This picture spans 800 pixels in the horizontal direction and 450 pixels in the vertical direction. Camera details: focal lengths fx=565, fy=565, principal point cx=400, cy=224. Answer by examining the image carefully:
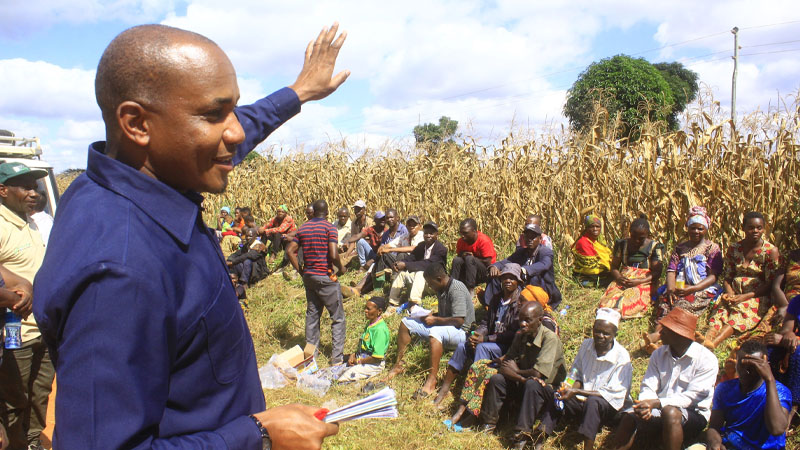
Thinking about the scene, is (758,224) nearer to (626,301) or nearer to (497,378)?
(626,301)

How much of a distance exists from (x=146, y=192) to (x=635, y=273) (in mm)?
6650

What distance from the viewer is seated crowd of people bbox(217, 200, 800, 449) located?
14.1ft

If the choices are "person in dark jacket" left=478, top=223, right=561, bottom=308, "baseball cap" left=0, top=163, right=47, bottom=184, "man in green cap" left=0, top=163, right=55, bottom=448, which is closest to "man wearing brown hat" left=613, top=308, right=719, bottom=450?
"person in dark jacket" left=478, top=223, right=561, bottom=308

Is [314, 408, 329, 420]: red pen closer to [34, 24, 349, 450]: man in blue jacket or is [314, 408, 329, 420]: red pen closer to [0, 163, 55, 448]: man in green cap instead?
[34, 24, 349, 450]: man in blue jacket

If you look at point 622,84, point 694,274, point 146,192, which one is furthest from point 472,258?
point 622,84

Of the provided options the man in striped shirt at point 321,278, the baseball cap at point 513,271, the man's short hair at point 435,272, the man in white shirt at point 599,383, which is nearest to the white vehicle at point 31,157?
the man in striped shirt at point 321,278

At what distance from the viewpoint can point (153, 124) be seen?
1.08 metres

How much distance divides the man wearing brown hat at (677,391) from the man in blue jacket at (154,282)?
3962 millimetres

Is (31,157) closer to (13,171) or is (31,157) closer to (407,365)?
(13,171)

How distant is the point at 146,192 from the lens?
3.51 ft

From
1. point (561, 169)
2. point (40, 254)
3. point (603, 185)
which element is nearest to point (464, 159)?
point (561, 169)

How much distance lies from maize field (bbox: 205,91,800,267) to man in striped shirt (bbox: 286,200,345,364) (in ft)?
11.2

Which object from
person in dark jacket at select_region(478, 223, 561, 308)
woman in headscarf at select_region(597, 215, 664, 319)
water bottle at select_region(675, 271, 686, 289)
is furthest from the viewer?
person in dark jacket at select_region(478, 223, 561, 308)

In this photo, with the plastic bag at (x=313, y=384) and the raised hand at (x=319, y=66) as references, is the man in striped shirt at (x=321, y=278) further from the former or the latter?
the raised hand at (x=319, y=66)
